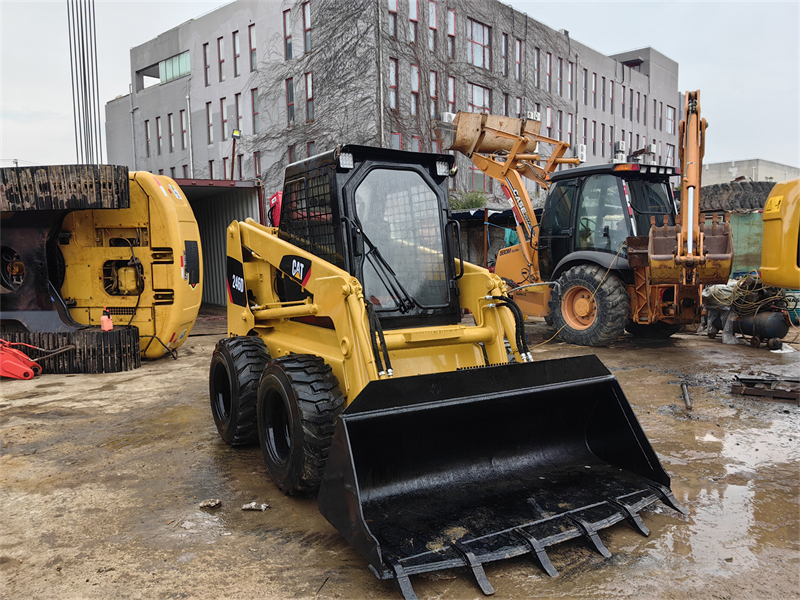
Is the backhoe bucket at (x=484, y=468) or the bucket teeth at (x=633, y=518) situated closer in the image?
the backhoe bucket at (x=484, y=468)

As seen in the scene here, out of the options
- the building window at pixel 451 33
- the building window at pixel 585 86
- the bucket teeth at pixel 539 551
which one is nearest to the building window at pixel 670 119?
the building window at pixel 585 86

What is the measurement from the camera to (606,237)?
29.1ft

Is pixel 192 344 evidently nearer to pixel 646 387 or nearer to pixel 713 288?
pixel 646 387

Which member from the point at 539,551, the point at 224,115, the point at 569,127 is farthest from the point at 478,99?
the point at 539,551

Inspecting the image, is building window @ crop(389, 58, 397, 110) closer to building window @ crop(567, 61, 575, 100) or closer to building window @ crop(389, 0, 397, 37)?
building window @ crop(389, 0, 397, 37)

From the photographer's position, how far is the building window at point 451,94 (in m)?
23.0

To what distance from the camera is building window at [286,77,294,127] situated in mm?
22900

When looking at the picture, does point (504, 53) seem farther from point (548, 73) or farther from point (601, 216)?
point (601, 216)

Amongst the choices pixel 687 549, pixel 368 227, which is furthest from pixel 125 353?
pixel 687 549

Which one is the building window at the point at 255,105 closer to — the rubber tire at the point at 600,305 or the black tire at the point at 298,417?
the rubber tire at the point at 600,305

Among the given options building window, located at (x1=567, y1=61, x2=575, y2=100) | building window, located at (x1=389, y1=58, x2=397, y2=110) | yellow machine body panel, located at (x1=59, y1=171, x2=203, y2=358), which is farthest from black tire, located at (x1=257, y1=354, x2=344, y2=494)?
building window, located at (x1=567, y1=61, x2=575, y2=100)

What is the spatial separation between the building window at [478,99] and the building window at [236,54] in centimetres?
938

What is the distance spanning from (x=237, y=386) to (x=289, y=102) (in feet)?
66.6

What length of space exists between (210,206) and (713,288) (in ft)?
41.6
